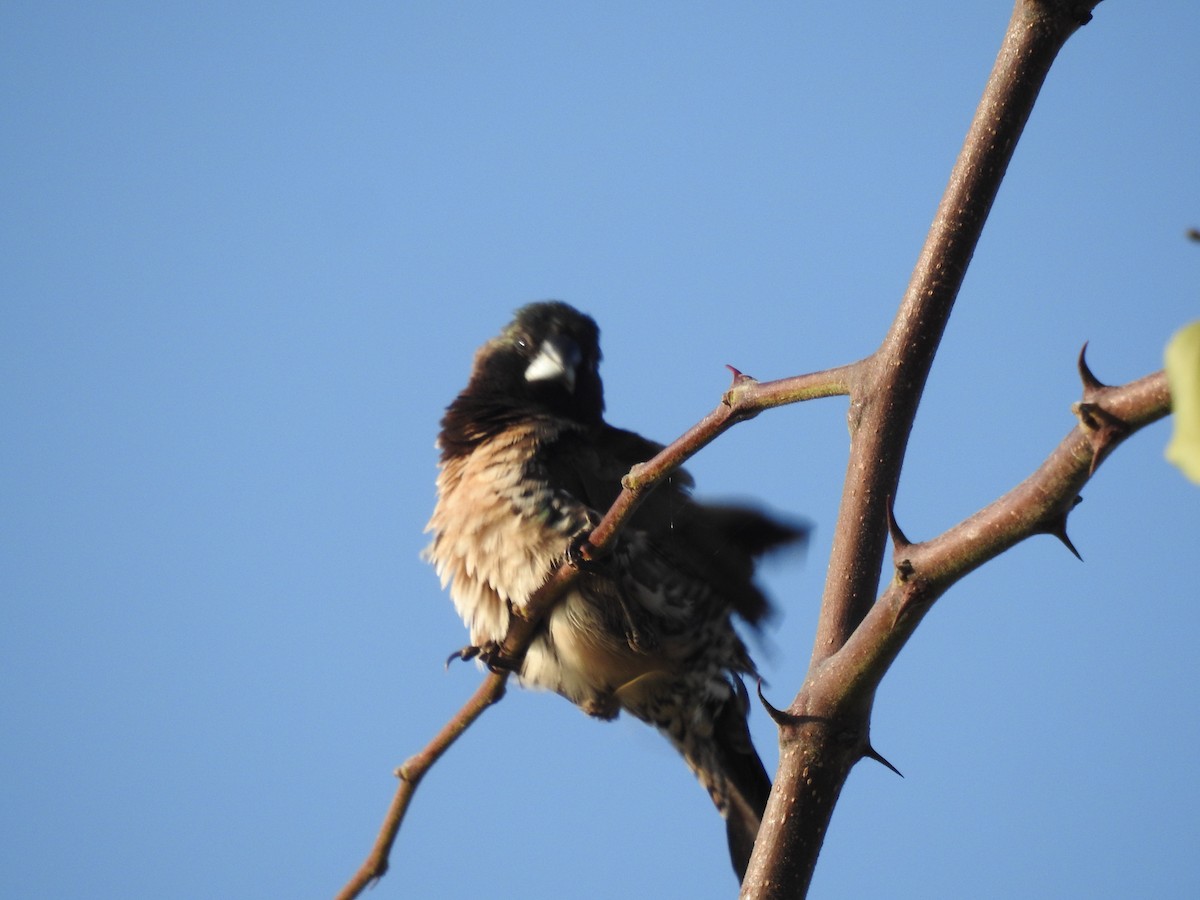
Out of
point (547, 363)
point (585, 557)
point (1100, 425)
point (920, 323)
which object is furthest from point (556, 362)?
point (1100, 425)

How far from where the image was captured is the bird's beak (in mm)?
5992

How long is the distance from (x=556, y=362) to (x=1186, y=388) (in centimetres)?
520

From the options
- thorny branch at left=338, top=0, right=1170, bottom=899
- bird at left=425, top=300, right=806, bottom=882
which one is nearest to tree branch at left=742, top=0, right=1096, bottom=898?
thorny branch at left=338, top=0, right=1170, bottom=899

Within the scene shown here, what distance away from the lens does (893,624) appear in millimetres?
2115

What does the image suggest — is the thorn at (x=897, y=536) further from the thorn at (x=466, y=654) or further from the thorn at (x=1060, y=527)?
the thorn at (x=466, y=654)

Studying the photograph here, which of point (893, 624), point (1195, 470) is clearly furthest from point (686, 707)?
point (1195, 470)

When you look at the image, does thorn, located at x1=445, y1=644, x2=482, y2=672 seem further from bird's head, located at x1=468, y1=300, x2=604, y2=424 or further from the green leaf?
the green leaf

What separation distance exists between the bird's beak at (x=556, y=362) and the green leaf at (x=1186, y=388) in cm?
511

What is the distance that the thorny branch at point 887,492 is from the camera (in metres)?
1.97

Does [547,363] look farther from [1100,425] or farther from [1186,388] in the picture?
[1186,388]

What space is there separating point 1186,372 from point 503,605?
4.40m

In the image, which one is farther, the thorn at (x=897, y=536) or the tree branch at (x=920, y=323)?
the tree branch at (x=920, y=323)

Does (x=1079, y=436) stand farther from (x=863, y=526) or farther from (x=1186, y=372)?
(x=1186, y=372)

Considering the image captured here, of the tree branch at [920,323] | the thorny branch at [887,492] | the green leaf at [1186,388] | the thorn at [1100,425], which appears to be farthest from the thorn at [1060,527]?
the green leaf at [1186,388]
